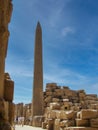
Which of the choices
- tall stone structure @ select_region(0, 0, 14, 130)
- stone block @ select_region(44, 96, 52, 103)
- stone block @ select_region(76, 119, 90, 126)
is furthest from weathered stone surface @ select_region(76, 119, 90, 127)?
stone block @ select_region(44, 96, 52, 103)

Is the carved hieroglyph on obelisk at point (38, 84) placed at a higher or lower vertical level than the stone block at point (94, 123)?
higher

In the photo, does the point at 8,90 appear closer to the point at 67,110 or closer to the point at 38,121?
the point at 67,110

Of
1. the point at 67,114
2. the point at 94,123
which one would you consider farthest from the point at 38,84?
the point at 94,123

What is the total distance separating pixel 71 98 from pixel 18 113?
1474 centimetres

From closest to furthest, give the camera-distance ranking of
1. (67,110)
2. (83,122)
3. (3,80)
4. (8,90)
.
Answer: (3,80)
(8,90)
(83,122)
(67,110)

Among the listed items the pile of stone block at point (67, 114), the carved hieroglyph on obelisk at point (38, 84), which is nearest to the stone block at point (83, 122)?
the pile of stone block at point (67, 114)

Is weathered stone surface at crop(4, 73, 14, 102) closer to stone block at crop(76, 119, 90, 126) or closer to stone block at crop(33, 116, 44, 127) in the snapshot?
stone block at crop(76, 119, 90, 126)

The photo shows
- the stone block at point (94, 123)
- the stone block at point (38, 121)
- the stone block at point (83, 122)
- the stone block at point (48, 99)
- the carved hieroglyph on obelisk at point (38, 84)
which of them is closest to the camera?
the stone block at point (94, 123)

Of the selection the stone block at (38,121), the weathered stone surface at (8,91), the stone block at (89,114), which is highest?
the weathered stone surface at (8,91)

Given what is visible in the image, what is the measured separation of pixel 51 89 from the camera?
31391mm

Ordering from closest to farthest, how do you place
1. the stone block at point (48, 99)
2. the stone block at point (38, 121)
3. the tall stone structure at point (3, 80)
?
the tall stone structure at point (3, 80) → the stone block at point (38, 121) → the stone block at point (48, 99)

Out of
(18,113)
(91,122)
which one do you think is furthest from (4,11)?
(18,113)

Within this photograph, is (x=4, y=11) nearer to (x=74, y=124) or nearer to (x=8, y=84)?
(x=8, y=84)

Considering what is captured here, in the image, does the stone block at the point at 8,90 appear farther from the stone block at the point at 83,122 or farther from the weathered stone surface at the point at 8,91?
the stone block at the point at 83,122
